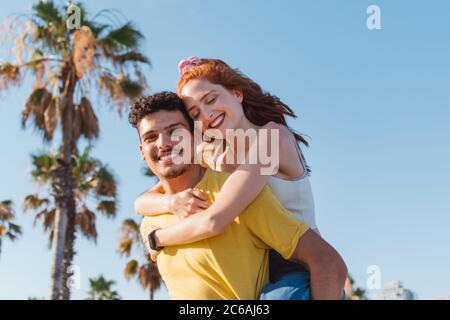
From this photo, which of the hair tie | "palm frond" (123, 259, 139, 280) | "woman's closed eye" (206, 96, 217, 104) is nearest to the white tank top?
"woman's closed eye" (206, 96, 217, 104)

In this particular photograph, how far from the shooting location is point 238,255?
2176 mm

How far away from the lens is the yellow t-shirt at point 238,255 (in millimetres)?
2145

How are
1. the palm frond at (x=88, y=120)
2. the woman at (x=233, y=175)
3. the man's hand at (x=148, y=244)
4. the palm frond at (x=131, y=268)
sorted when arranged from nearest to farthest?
the woman at (x=233, y=175) → the man's hand at (x=148, y=244) → the palm frond at (x=88, y=120) → the palm frond at (x=131, y=268)

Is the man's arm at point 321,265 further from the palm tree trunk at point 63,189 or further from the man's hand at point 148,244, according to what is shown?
the palm tree trunk at point 63,189

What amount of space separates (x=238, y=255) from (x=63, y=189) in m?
11.2

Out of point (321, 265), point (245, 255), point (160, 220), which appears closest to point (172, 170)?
point (160, 220)

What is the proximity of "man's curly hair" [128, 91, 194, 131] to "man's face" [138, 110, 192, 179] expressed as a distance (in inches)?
0.8

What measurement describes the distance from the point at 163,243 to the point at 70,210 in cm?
1174

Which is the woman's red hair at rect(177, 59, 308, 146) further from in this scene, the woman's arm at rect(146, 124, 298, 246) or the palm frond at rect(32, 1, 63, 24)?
the palm frond at rect(32, 1, 63, 24)

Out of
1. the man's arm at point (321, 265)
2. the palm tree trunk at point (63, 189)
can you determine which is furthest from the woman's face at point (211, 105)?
the palm tree trunk at point (63, 189)

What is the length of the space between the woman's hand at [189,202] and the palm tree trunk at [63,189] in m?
10.5

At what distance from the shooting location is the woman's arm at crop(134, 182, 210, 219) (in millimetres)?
2359

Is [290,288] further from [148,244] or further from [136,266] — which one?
[136,266]
